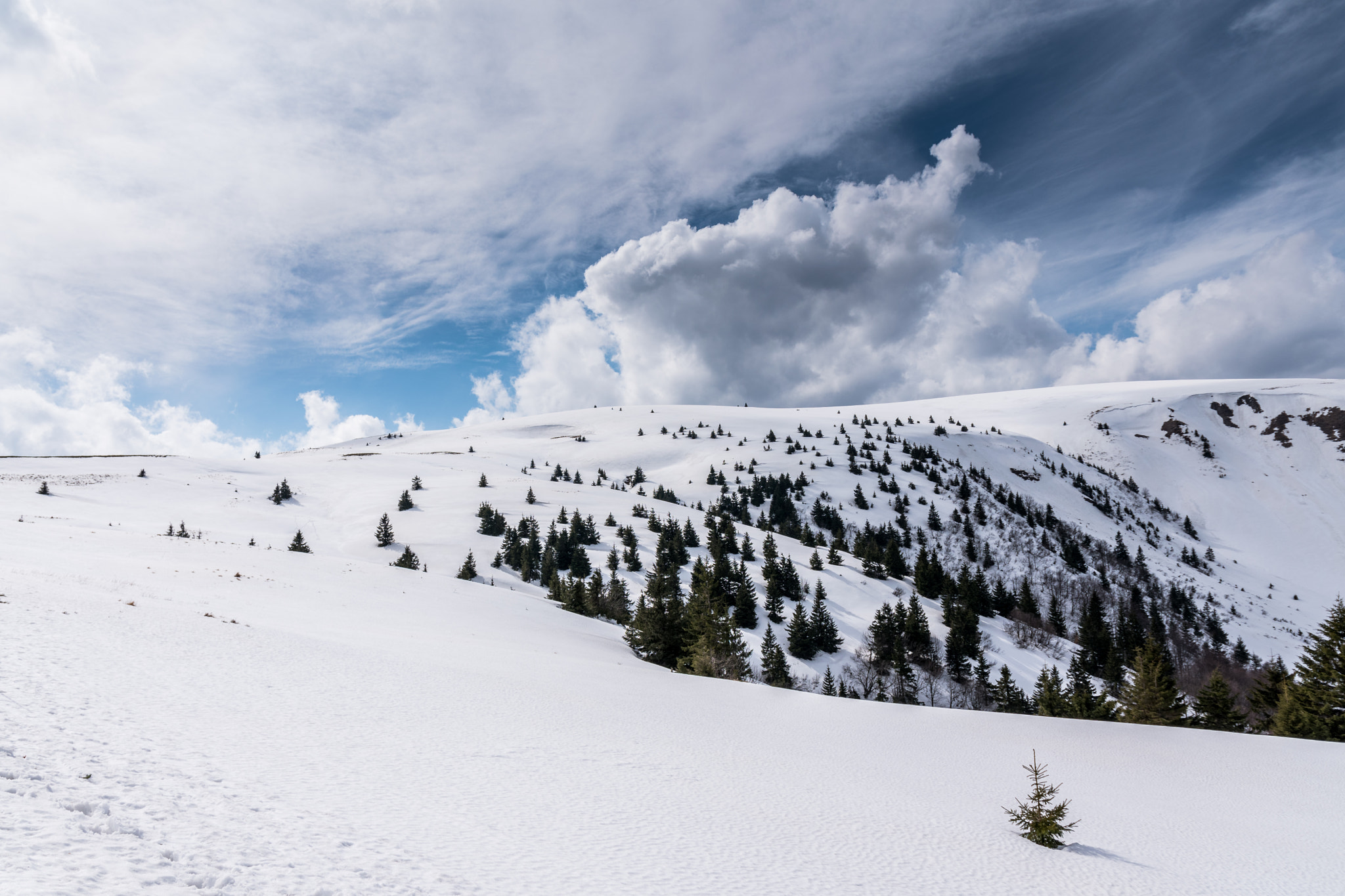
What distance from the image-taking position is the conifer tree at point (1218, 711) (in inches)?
1435

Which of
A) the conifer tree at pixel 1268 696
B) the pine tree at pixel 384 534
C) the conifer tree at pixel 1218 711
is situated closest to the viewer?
the conifer tree at pixel 1218 711

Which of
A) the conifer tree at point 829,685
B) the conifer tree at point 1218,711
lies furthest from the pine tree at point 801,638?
the conifer tree at point 1218,711

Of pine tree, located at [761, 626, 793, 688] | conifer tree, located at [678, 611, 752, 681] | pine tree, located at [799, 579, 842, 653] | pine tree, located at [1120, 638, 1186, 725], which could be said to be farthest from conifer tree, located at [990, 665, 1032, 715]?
conifer tree, located at [678, 611, 752, 681]

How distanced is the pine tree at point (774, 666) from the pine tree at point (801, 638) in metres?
2.36

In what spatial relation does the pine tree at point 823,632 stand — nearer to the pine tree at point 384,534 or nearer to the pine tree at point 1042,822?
the pine tree at point 1042,822

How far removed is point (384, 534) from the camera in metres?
68.7

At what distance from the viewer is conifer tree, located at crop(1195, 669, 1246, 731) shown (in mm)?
36438

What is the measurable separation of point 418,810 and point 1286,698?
156 ft

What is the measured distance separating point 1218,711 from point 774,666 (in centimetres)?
2815

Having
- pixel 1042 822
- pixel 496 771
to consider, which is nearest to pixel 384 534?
pixel 496 771

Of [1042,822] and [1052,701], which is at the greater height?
[1042,822]

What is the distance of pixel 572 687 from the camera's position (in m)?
17.4

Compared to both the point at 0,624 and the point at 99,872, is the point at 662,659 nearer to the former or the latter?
the point at 0,624

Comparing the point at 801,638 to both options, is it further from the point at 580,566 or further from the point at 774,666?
the point at 580,566
